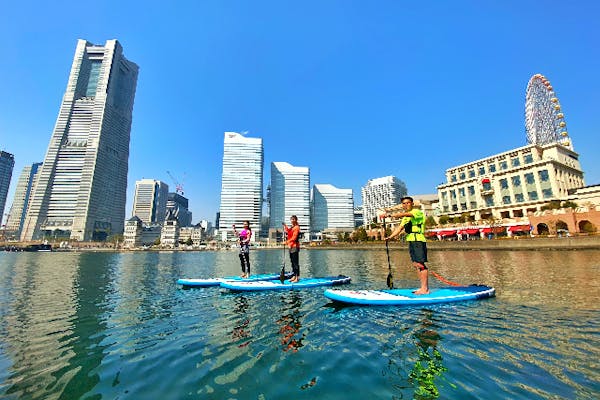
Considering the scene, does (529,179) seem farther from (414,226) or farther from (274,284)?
(274,284)

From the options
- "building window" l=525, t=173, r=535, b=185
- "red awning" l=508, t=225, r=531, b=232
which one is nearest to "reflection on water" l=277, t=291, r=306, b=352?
"red awning" l=508, t=225, r=531, b=232

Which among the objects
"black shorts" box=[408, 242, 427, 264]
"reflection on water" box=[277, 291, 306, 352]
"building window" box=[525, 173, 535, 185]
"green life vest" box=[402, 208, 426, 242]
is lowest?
"reflection on water" box=[277, 291, 306, 352]

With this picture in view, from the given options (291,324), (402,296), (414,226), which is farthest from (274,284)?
(414,226)

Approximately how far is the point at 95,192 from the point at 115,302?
226 metres

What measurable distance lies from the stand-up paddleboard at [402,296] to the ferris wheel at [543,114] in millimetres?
90978

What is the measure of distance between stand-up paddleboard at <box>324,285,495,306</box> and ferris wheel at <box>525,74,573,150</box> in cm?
9098

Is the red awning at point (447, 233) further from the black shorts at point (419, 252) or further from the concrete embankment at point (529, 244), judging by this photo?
the black shorts at point (419, 252)

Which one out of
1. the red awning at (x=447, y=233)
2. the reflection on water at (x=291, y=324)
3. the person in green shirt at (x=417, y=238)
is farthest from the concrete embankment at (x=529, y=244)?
the reflection on water at (x=291, y=324)

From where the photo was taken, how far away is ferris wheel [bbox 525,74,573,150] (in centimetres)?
7300

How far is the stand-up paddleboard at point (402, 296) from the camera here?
960 centimetres

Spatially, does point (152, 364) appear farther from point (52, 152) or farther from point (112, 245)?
point (52, 152)

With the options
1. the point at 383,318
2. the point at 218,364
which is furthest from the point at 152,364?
the point at 383,318

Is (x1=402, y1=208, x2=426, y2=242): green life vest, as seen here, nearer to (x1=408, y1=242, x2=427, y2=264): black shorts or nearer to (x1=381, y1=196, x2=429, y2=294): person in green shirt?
(x1=381, y1=196, x2=429, y2=294): person in green shirt

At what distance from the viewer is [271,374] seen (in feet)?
15.3
